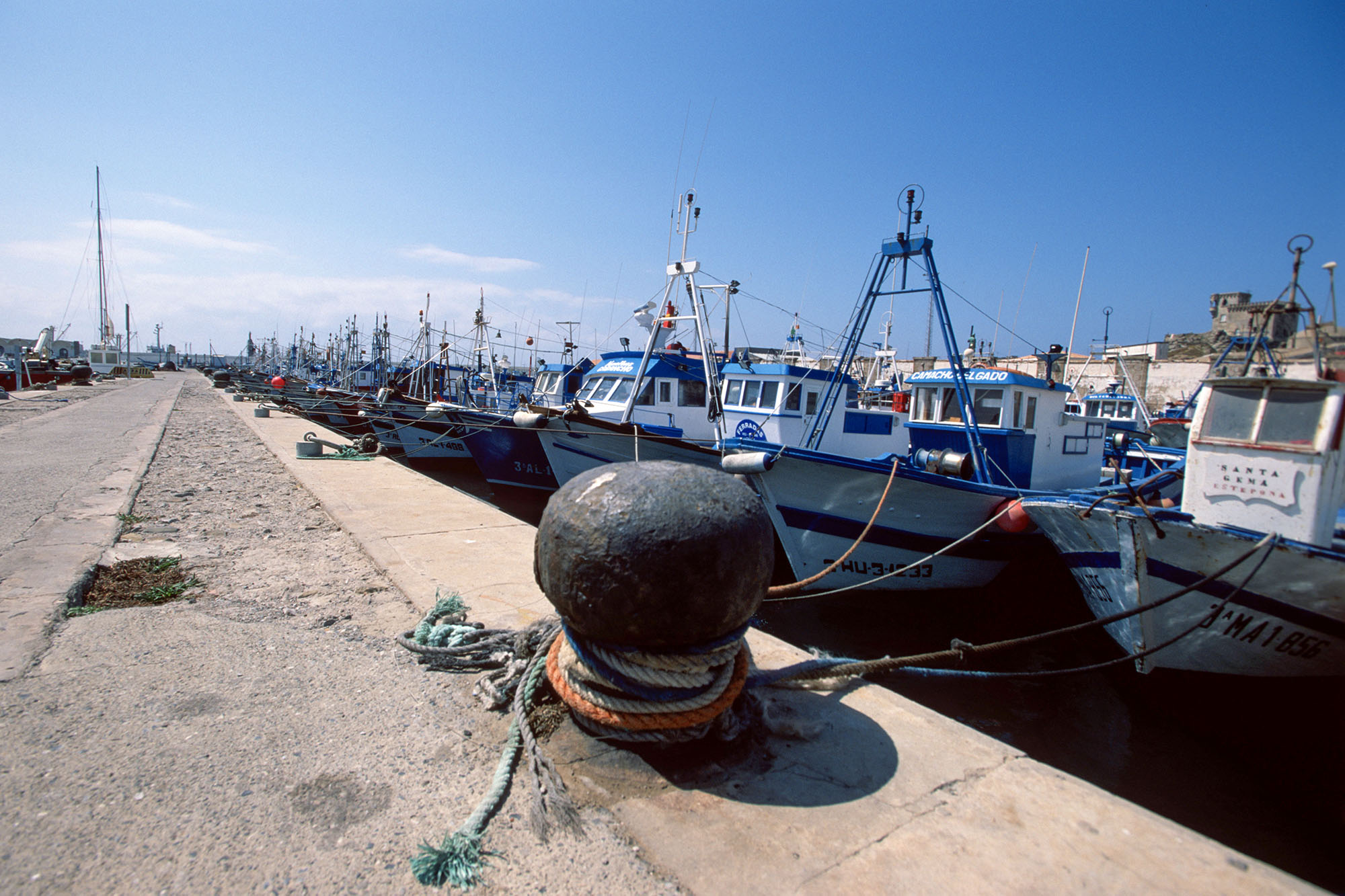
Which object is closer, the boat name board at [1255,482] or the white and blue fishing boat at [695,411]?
the boat name board at [1255,482]

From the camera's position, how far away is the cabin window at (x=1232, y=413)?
4.45 m

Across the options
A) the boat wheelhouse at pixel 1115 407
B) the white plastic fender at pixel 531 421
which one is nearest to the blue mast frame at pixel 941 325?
the white plastic fender at pixel 531 421

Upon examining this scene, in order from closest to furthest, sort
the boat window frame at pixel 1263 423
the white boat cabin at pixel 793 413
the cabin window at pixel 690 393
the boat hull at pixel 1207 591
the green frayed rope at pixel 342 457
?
the boat window frame at pixel 1263 423 < the boat hull at pixel 1207 591 < the green frayed rope at pixel 342 457 < the white boat cabin at pixel 793 413 < the cabin window at pixel 690 393

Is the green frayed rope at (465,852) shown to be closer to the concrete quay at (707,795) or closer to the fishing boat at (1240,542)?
the concrete quay at (707,795)

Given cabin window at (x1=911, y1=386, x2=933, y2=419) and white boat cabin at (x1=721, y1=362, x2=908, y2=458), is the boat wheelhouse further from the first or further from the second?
cabin window at (x1=911, y1=386, x2=933, y2=419)

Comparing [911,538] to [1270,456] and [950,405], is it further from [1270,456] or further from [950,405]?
[1270,456]

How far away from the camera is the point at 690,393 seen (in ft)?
42.2

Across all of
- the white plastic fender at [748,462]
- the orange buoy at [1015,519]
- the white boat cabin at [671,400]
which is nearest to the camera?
the orange buoy at [1015,519]

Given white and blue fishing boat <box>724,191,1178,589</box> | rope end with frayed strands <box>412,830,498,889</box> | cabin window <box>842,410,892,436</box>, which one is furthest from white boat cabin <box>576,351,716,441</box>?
rope end with frayed strands <box>412,830,498,889</box>

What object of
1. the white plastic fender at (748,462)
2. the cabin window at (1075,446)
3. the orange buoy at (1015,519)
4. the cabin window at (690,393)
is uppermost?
the cabin window at (690,393)

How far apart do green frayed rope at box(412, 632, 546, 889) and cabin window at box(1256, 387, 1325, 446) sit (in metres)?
5.18

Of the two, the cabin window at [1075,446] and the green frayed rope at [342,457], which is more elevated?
the cabin window at [1075,446]

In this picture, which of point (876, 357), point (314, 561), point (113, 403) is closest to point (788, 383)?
point (876, 357)

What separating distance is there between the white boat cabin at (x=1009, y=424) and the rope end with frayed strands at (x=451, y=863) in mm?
7692
